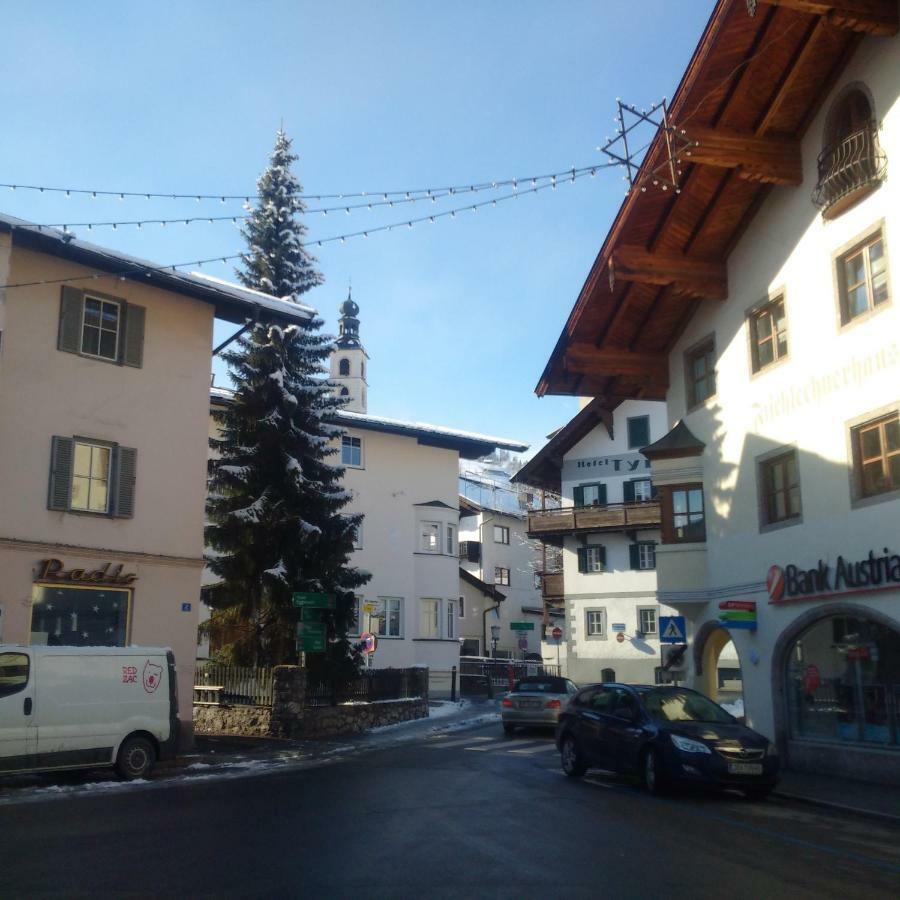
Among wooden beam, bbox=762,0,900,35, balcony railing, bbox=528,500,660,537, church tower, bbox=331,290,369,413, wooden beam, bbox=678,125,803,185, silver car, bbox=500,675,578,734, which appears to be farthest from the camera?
church tower, bbox=331,290,369,413

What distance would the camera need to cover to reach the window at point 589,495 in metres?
47.2

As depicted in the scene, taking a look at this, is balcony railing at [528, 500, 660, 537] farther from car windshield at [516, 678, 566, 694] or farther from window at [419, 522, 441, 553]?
car windshield at [516, 678, 566, 694]

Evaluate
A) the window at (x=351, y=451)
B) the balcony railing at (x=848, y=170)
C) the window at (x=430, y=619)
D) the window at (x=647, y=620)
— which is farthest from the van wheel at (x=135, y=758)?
the window at (x=647, y=620)

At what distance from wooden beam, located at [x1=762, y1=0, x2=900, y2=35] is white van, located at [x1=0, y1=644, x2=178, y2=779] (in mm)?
14716

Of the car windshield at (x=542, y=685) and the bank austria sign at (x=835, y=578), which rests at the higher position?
the bank austria sign at (x=835, y=578)

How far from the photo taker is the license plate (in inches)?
558

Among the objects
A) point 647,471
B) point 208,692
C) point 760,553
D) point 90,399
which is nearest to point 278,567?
point 208,692

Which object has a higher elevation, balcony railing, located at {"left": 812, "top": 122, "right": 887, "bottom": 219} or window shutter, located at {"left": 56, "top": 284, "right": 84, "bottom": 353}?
balcony railing, located at {"left": 812, "top": 122, "right": 887, "bottom": 219}

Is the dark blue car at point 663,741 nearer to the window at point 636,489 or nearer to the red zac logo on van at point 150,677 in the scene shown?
the red zac logo on van at point 150,677

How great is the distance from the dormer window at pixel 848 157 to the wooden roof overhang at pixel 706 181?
2.30ft

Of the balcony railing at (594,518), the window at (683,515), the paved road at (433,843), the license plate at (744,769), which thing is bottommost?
the paved road at (433,843)

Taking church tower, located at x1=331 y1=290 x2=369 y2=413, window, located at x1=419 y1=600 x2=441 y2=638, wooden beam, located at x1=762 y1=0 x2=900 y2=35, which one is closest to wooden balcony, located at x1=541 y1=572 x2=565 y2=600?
window, located at x1=419 y1=600 x2=441 y2=638

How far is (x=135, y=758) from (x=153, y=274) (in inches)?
413

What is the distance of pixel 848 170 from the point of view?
1742 cm
